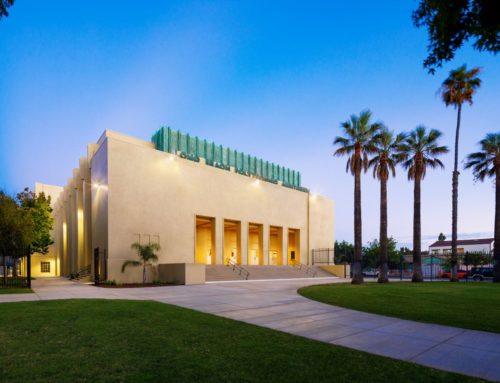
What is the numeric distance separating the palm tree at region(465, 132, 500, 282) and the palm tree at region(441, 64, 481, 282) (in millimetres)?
3001

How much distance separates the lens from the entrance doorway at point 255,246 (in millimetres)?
41438

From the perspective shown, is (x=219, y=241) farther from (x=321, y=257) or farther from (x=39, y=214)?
(x=39, y=214)

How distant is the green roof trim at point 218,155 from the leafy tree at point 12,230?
14.1m

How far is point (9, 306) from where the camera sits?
11.8m

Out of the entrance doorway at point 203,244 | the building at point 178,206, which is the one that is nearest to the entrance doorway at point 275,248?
the building at point 178,206

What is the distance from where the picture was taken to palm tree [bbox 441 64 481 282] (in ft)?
93.0

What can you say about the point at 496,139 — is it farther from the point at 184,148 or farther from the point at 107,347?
the point at 107,347

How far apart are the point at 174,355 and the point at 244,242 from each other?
33.3 meters

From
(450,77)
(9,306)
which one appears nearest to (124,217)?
(9,306)

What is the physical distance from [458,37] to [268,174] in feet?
134

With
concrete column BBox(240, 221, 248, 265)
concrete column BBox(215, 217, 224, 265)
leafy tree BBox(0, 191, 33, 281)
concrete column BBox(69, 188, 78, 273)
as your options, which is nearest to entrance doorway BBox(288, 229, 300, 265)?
concrete column BBox(240, 221, 248, 265)

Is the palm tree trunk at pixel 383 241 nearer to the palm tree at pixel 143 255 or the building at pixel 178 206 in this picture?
the building at pixel 178 206

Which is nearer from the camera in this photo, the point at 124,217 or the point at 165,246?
the point at 124,217

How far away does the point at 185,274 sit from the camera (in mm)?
24297
